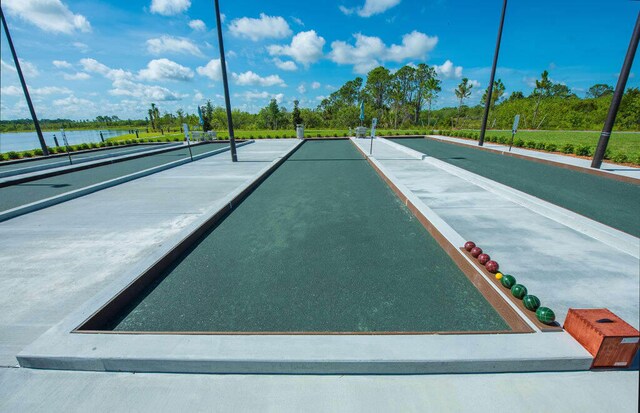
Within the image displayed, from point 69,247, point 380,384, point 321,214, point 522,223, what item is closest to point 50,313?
point 69,247

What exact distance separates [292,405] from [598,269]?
3.98 meters

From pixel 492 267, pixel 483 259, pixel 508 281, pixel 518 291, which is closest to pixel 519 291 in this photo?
pixel 518 291

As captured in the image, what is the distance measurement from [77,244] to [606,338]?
6.64 meters

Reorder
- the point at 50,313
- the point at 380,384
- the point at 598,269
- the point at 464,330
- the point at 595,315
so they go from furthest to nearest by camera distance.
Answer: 1. the point at 598,269
2. the point at 50,313
3. the point at 464,330
4. the point at 595,315
5. the point at 380,384

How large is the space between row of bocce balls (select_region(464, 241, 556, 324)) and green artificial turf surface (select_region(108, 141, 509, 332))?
1.01 ft

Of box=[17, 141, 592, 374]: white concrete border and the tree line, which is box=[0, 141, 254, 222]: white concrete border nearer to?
box=[17, 141, 592, 374]: white concrete border

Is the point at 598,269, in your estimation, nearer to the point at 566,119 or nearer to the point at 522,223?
the point at 522,223

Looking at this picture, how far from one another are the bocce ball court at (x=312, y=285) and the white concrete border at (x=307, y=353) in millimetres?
156

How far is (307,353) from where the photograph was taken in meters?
2.12

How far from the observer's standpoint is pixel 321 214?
559 cm

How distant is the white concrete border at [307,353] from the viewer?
2.06m

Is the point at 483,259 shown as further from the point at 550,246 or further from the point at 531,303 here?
the point at 550,246

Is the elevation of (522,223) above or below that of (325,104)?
below

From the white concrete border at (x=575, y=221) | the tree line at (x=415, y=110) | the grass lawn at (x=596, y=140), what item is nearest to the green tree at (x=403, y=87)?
the tree line at (x=415, y=110)
